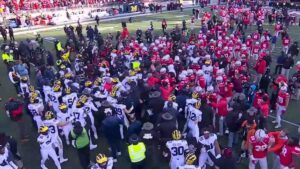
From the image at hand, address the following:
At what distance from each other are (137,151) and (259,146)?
2.94m

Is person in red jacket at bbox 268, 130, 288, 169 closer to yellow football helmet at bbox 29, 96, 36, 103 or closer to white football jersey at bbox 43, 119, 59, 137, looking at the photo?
white football jersey at bbox 43, 119, 59, 137

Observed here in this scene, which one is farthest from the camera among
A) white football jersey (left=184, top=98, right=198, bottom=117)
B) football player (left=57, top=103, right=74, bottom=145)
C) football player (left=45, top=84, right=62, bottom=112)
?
football player (left=45, top=84, right=62, bottom=112)

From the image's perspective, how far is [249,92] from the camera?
38.8 ft

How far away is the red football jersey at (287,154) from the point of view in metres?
7.57

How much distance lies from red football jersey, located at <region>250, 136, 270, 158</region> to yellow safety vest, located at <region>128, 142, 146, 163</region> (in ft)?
8.72

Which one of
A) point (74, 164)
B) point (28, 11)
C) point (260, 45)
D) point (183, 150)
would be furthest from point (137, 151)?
point (28, 11)

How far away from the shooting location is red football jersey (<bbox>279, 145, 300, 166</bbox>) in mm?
7570

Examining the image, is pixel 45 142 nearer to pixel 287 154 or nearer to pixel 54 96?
pixel 54 96

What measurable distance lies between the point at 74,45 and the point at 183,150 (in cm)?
1338

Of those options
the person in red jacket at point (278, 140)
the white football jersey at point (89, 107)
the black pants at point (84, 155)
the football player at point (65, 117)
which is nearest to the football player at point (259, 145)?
the person in red jacket at point (278, 140)

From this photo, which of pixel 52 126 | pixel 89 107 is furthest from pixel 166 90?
pixel 52 126

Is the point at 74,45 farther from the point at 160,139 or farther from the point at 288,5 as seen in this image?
the point at 288,5

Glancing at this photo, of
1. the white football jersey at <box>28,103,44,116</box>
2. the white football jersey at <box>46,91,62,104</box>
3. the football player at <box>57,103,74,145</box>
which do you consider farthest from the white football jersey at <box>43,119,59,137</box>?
the white football jersey at <box>46,91,62,104</box>

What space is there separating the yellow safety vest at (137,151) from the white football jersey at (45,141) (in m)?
2.49
